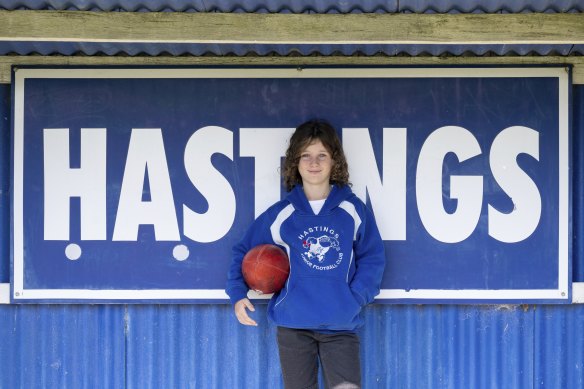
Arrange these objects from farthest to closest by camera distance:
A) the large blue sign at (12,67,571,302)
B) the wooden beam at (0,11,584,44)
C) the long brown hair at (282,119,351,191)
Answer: the large blue sign at (12,67,571,302), the long brown hair at (282,119,351,191), the wooden beam at (0,11,584,44)

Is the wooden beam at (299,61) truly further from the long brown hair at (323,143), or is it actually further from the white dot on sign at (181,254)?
the white dot on sign at (181,254)

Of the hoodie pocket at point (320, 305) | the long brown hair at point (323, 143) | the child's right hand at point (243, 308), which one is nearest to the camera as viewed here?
the hoodie pocket at point (320, 305)

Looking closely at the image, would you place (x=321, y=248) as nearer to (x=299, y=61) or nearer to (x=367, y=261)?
(x=367, y=261)

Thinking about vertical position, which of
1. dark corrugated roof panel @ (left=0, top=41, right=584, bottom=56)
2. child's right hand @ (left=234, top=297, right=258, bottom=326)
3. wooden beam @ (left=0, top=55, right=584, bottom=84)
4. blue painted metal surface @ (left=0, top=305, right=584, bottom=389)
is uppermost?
dark corrugated roof panel @ (left=0, top=41, right=584, bottom=56)

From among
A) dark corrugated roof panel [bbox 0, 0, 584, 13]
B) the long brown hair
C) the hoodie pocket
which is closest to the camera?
dark corrugated roof panel [bbox 0, 0, 584, 13]

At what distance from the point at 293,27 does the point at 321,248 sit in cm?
129

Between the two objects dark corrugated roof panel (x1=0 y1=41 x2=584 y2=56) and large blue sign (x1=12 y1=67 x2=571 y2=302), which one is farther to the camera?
large blue sign (x1=12 y1=67 x2=571 y2=302)

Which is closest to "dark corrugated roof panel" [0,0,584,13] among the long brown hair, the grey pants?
the long brown hair

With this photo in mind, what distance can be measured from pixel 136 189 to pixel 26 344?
1.28 m

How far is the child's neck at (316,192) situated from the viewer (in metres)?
4.38

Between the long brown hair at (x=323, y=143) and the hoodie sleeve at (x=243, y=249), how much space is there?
1.05 ft

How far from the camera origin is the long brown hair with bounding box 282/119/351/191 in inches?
172

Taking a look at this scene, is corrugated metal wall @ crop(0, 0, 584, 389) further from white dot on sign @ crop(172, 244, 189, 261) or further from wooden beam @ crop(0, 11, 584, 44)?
wooden beam @ crop(0, 11, 584, 44)

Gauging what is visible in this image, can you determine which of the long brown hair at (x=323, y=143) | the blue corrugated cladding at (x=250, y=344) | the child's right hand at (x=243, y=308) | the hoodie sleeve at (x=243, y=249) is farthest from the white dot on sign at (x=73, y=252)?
the long brown hair at (x=323, y=143)
